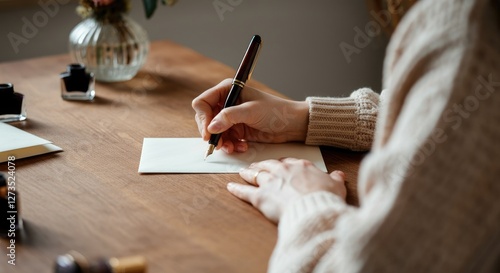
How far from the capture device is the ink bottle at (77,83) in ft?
5.57

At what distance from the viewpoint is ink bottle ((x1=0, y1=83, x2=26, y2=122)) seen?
1546 millimetres

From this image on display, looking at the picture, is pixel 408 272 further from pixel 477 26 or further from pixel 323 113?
pixel 323 113

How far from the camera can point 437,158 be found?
788 mm

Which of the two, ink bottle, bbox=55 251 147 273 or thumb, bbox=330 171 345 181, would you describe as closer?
ink bottle, bbox=55 251 147 273

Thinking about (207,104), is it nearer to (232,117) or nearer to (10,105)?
(232,117)

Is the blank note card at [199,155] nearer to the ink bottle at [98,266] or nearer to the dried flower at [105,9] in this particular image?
the ink bottle at [98,266]

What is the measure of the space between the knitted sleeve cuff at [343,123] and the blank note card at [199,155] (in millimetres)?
34

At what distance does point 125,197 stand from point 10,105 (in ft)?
1.69

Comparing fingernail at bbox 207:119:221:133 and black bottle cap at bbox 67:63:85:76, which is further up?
fingernail at bbox 207:119:221:133

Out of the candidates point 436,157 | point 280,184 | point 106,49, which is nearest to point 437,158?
point 436,157

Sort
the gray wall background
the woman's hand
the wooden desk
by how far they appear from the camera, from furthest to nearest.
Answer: the gray wall background → the woman's hand → the wooden desk

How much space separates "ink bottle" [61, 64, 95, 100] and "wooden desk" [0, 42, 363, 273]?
0.03m

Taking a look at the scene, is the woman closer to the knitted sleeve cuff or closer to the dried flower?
the knitted sleeve cuff

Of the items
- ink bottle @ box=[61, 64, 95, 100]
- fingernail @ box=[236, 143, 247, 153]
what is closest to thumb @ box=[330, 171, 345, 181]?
fingernail @ box=[236, 143, 247, 153]
